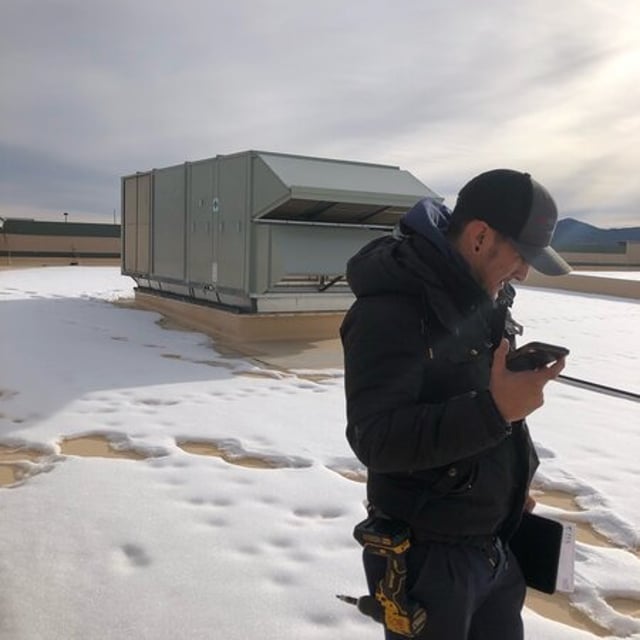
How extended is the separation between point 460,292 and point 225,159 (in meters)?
8.76

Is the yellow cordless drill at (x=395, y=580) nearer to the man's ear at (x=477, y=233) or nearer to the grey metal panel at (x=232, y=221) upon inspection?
the man's ear at (x=477, y=233)

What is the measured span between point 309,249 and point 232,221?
1182mm

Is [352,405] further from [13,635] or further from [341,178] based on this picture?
[341,178]

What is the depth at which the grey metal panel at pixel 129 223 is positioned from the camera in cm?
1338

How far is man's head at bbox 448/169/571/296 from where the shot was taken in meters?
1.62

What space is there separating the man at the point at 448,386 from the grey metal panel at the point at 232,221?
792 cm

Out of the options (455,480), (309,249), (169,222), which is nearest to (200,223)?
(169,222)

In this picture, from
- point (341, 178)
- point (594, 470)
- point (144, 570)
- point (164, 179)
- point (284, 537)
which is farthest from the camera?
point (164, 179)

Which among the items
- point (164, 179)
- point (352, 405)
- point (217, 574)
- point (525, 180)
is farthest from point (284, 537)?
point (164, 179)

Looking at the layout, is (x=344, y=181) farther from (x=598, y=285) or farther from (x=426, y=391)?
(x=598, y=285)

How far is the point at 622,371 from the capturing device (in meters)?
8.40

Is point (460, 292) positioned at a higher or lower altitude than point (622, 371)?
higher

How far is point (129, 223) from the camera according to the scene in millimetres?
13750

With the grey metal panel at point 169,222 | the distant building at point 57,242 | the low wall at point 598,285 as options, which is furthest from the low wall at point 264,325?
the distant building at point 57,242
